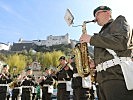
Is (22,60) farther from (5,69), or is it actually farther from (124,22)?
(124,22)

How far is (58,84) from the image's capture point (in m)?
12.5

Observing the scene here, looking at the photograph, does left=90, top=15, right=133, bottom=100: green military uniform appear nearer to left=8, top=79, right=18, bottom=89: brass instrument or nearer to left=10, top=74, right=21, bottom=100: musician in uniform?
left=8, top=79, right=18, bottom=89: brass instrument

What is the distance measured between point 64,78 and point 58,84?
50cm

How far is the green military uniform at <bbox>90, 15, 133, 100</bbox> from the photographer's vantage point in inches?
152

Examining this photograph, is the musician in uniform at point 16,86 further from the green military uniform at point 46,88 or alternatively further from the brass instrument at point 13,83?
the green military uniform at point 46,88

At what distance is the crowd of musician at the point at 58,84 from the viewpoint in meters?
10.9

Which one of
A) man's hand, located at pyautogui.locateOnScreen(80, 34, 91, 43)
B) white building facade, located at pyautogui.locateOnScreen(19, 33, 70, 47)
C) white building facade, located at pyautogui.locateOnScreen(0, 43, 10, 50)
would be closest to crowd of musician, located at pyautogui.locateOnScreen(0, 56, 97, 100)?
man's hand, located at pyautogui.locateOnScreen(80, 34, 91, 43)

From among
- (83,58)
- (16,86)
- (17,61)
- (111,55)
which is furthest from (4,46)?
(111,55)

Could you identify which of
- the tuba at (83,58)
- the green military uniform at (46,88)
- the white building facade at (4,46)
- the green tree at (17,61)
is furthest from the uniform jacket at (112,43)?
the white building facade at (4,46)

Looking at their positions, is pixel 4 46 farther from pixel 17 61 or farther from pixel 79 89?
pixel 79 89

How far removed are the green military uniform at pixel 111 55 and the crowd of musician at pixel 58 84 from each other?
Answer: 3385 mm

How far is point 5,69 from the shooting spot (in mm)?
13305

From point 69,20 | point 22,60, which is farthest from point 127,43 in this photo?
point 22,60

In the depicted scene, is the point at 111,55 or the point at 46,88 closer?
the point at 111,55
